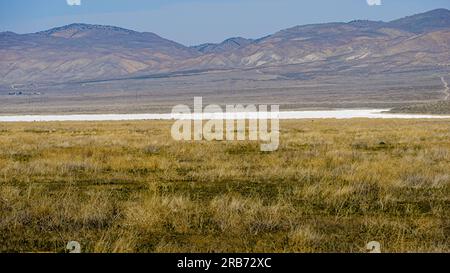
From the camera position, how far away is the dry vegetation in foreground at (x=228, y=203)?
8.35m

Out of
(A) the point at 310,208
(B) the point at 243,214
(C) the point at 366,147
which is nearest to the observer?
(B) the point at 243,214

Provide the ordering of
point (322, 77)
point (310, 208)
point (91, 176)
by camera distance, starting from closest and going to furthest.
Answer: point (310, 208) → point (91, 176) → point (322, 77)

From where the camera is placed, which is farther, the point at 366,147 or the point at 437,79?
the point at 437,79

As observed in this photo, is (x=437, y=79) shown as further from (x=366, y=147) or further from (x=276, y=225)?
(x=276, y=225)

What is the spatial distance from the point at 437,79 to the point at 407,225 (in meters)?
154

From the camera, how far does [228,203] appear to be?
36.0 feet

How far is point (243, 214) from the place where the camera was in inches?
393

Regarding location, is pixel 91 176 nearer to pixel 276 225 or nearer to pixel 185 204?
pixel 185 204

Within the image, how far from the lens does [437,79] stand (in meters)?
153

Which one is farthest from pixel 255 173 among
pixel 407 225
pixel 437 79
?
pixel 437 79

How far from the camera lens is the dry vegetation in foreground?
8352 mm
